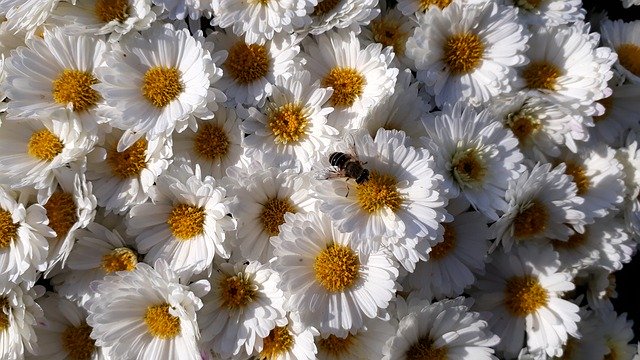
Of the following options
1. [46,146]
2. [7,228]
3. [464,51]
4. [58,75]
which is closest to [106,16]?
[58,75]

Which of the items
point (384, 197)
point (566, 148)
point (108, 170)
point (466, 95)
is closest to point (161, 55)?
point (108, 170)

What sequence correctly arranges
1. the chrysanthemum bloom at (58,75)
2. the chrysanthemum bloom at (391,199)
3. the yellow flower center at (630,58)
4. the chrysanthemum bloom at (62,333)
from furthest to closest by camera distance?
the yellow flower center at (630,58)
the chrysanthemum bloom at (62,333)
the chrysanthemum bloom at (58,75)
the chrysanthemum bloom at (391,199)

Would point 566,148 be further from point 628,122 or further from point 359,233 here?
point 359,233

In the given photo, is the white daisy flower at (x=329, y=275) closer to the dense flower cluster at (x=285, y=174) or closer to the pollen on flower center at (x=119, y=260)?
the dense flower cluster at (x=285, y=174)

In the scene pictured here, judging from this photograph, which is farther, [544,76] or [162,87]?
[544,76]

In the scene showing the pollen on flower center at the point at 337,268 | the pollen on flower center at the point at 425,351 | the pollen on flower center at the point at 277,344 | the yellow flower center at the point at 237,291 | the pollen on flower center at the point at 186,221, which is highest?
the pollen on flower center at the point at 186,221

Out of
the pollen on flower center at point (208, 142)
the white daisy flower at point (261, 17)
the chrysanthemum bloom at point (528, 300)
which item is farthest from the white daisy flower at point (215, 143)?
the chrysanthemum bloom at point (528, 300)

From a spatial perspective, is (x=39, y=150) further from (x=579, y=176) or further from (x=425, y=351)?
(x=579, y=176)
